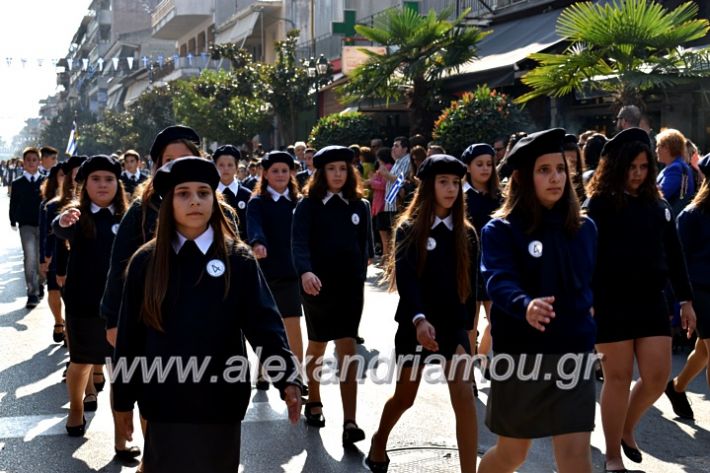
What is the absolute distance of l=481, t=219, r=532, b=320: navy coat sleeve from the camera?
4191 mm

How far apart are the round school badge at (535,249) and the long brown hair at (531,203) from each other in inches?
2.3

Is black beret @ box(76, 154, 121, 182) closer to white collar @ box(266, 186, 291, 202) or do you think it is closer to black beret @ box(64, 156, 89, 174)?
white collar @ box(266, 186, 291, 202)

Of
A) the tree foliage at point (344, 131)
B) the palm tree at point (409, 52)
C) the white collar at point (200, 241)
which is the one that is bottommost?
the white collar at point (200, 241)

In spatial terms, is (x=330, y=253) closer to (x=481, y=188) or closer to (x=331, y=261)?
(x=331, y=261)

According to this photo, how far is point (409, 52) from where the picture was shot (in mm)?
19375

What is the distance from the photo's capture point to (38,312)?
12781 mm

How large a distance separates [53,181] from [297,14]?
32.6 m

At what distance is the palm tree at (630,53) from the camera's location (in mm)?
12055

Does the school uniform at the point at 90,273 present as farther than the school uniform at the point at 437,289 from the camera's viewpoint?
Yes

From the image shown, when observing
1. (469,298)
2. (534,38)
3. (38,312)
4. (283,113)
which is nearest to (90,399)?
(469,298)

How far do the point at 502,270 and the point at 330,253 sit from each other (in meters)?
2.66

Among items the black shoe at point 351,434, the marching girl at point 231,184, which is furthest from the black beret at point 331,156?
the marching girl at point 231,184

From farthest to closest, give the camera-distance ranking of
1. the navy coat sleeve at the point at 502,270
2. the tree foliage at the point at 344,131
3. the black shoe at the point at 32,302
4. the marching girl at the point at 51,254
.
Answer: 1. the tree foliage at the point at 344,131
2. the black shoe at the point at 32,302
3. the marching girl at the point at 51,254
4. the navy coat sleeve at the point at 502,270

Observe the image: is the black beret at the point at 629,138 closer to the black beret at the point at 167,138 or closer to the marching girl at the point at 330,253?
the marching girl at the point at 330,253
